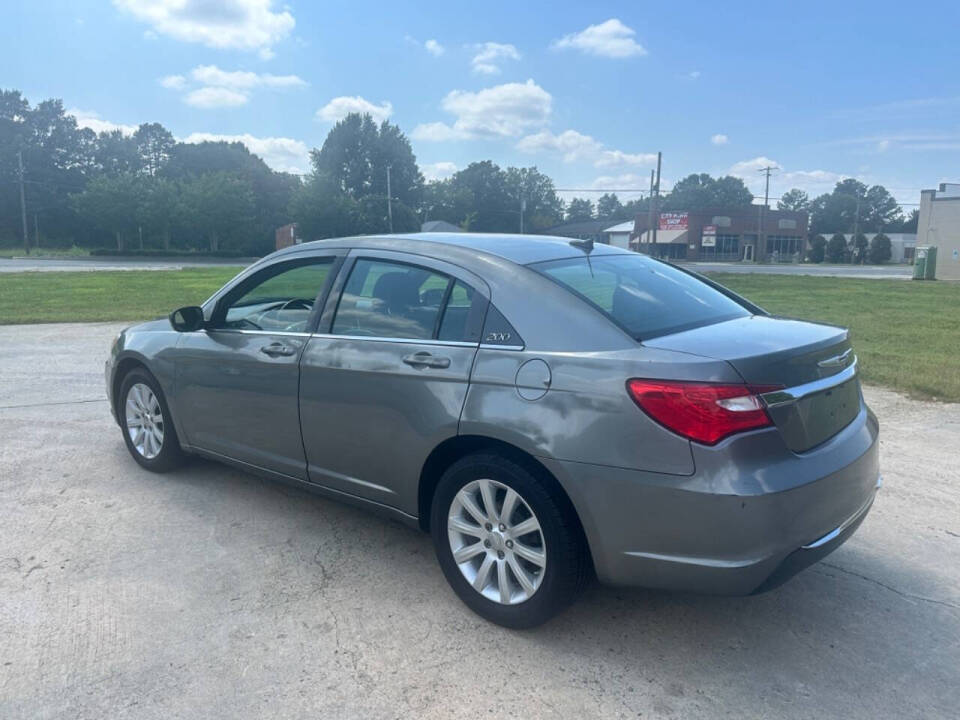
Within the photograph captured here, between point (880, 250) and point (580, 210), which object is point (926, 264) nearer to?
point (880, 250)

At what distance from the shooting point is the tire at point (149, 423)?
4789mm

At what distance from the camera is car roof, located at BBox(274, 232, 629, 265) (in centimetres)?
346

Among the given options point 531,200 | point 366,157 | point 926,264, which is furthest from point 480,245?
point 531,200

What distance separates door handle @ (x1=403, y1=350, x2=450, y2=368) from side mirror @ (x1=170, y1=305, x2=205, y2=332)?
1.77 m

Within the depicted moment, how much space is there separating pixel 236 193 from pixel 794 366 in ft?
247

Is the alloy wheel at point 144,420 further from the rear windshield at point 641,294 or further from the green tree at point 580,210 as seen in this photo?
the green tree at point 580,210

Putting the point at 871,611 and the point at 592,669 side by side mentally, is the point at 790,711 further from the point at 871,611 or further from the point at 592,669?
the point at 871,611

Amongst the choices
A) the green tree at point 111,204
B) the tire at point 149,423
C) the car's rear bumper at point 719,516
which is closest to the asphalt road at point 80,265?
the green tree at point 111,204

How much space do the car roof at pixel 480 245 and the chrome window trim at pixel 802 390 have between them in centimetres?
123

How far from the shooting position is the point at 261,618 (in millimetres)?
3162

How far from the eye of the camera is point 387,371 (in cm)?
336

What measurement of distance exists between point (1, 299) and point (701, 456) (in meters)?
19.6

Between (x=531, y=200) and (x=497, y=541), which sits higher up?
(x=531, y=200)

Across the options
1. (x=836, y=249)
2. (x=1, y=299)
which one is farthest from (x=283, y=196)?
(x=1, y=299)
